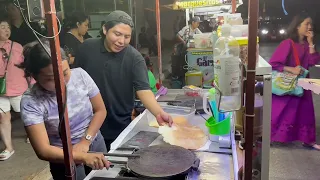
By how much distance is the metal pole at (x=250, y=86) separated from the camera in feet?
3.31

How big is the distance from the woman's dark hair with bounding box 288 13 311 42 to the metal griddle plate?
286 centimetres

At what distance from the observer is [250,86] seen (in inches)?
41.3

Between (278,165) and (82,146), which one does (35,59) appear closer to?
(82,146)

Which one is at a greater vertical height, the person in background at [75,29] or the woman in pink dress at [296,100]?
the person in background at [75,29]

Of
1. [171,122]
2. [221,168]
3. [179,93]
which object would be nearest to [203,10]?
[179,93]

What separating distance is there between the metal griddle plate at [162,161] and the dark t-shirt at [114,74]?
0.72 m

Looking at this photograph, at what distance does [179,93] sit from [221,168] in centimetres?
180

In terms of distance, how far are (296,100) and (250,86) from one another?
3102mm

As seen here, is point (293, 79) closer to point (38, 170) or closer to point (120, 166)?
point (120, 166)

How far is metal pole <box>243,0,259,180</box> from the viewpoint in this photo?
1010mm

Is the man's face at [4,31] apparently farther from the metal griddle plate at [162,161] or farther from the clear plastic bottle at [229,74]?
the clear plastic bottle at [229,74]

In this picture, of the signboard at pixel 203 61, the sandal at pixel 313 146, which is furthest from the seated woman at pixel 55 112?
the signboard at pixel 203 61

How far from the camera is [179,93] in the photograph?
3.22 metres

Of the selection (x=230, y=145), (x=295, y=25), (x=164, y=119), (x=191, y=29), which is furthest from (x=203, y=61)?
(x=230, y=145)
